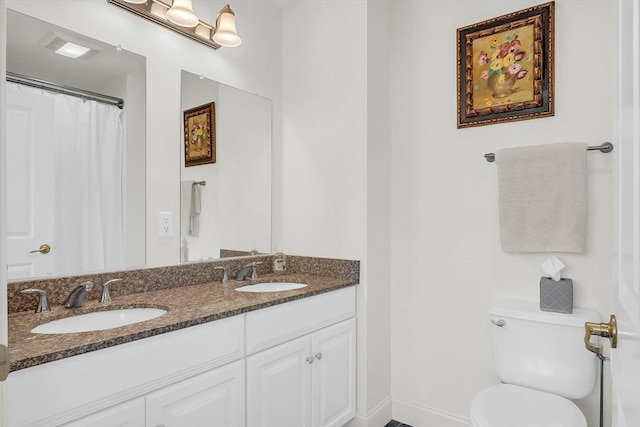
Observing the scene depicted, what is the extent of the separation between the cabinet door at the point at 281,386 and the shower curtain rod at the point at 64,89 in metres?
1.24

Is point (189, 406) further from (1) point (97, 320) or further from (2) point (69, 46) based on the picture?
(2) point (69, 46)

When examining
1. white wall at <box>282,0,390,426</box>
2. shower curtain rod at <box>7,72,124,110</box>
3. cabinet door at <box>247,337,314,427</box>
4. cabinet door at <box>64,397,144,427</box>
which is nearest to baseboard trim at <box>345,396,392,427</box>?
white wall at <box>282,0,390,426</box>

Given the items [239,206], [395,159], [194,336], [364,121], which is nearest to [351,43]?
[364,121]

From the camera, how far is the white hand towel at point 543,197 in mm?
1665

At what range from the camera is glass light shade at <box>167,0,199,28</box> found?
5.72ft

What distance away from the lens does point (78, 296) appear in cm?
142

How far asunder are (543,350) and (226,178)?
178 centimetres

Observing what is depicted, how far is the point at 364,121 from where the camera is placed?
207cm

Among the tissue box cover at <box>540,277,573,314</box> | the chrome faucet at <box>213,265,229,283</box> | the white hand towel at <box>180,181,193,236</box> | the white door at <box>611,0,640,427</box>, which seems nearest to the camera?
the white door at <box>611,0,640,427</box>

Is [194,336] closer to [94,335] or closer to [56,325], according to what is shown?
[94,335]

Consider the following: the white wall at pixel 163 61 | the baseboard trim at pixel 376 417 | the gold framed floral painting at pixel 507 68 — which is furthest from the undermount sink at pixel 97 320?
the gold framed floral painting at pixel 507 68

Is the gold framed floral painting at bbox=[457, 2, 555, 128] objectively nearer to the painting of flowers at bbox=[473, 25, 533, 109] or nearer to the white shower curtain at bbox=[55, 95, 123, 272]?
the painting of flowers at bbox=[473, 25, 533, 109]

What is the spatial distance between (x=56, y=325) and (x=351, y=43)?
6.24 feet

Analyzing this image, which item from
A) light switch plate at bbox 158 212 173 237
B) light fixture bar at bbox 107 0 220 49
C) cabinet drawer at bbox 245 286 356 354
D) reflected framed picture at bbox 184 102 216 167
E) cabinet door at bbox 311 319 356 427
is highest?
light fixture bar at bbox 107 0 220 49
